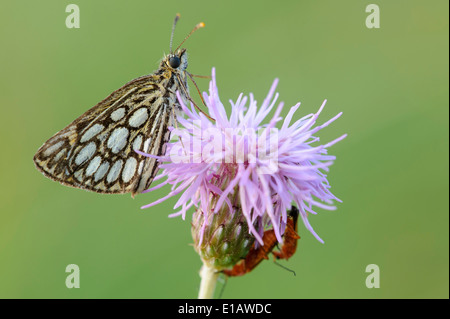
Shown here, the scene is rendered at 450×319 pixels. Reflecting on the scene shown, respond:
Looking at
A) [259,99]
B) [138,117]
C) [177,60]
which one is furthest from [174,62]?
[259,99]

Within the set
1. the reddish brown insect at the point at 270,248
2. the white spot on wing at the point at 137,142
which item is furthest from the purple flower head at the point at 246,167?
the white spot on wing at the point at 137,142

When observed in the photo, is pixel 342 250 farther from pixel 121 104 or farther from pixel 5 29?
pixel 5 29

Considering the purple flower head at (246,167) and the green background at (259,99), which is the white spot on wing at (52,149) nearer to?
the purple flower head at (246,167)

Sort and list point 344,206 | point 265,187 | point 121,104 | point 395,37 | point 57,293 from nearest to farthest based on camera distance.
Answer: point 265,187, point 121,104, point 57,293, point 344,206, point 395,37

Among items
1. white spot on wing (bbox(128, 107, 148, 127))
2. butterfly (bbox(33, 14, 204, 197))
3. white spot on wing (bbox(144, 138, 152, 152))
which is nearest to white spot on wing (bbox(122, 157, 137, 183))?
butterfly (bbox(33, 14, 204, 197))

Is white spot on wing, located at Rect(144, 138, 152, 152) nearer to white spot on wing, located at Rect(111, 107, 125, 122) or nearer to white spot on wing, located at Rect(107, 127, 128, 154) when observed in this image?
white spot on wing, located at Rect(107, 127, 128, 154)

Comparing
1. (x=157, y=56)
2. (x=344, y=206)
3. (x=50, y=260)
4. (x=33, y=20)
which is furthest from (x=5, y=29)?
(x=344, y=206)
